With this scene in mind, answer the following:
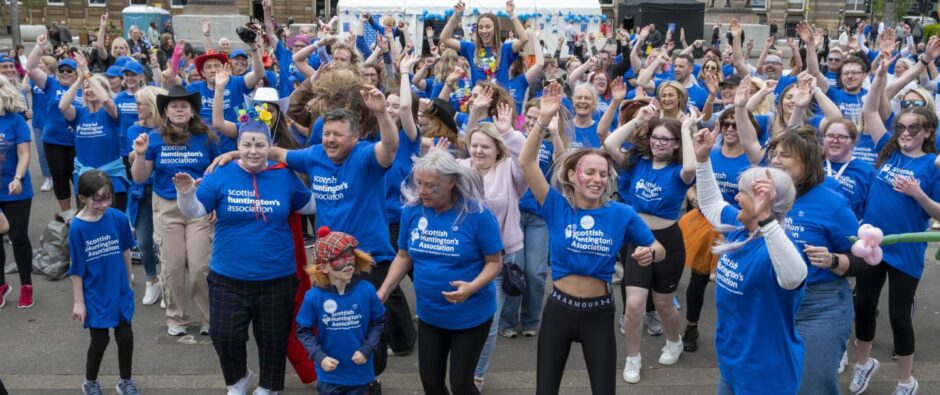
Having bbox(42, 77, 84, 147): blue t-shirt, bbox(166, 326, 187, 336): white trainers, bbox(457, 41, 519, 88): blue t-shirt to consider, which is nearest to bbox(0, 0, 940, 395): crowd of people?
bbox(166, 326, 187, 336): white trainers

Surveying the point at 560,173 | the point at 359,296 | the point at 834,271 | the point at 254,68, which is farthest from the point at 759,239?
the point at 254,68

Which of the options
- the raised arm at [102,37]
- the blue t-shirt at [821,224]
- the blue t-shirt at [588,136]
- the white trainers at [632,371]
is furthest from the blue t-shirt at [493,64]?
the raised arm at [102,37]

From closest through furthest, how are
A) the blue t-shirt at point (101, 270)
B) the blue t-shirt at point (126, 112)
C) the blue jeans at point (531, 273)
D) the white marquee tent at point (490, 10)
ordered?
the blue t-shirt at point (101, 270) < the blue jeans at point (531, 273) < the blue t-shirt at point (126, 112) < the white marquee tent at point (490, 10)

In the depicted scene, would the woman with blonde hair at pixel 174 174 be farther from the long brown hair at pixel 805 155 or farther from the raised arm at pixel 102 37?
the raised arm at pixel 102 37

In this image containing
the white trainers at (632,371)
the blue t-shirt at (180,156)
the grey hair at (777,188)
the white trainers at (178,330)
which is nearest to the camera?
the grey hair at (777,188)

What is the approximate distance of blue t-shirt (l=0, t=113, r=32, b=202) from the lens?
6.79 metres

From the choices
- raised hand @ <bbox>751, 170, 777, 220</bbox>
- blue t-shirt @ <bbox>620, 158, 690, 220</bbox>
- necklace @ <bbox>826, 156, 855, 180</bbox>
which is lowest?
blue t-shirt @ <bbox>620, 158, 690, 220</bbox>

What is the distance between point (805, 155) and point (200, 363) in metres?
3.98

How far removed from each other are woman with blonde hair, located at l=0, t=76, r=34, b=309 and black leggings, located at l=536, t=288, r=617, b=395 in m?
4.65

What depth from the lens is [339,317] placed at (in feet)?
14.0

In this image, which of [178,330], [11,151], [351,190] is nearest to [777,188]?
[351,190]

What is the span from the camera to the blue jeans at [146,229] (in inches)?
258

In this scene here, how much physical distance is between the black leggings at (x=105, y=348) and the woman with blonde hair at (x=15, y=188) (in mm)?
2213

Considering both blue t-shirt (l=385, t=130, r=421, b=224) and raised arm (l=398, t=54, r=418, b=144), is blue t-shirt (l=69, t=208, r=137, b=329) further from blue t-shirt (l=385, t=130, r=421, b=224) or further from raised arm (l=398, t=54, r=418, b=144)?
raised arm (l=398, t=54, r=418, b=144)
